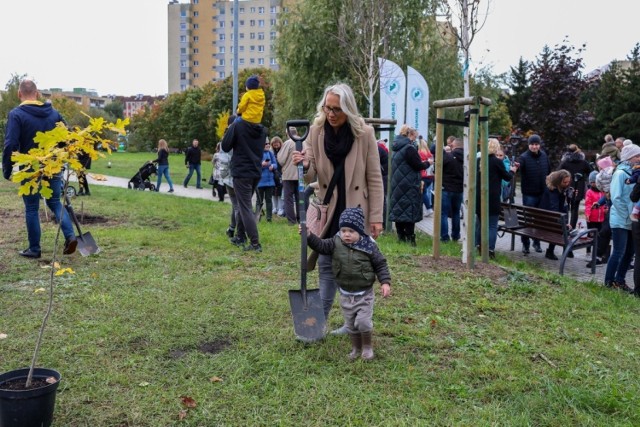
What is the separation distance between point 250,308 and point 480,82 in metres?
33.7

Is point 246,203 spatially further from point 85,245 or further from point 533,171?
point 533,171

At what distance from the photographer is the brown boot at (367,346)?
4375 mm

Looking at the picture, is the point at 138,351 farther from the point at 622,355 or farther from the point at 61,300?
the point at 622,355

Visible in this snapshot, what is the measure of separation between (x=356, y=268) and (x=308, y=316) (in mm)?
731

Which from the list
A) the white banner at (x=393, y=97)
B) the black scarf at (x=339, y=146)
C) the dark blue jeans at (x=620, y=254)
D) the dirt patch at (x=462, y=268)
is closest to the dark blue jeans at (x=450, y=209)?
the dirt patch at (x=462, y=268)

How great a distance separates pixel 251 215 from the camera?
838 cm

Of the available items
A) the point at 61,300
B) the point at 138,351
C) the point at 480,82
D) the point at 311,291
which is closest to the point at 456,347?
the point at 311,291

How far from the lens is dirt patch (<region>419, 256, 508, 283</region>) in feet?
23.8

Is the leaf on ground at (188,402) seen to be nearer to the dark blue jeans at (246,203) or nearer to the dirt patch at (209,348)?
the dirt patch at (209,348)

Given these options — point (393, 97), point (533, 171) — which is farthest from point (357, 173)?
point (393, 97)

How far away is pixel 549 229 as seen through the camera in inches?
368

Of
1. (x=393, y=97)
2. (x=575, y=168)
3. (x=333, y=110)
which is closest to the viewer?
(x=333, y=110)

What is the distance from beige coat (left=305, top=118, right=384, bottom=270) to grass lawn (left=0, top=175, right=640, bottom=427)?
3.54ft

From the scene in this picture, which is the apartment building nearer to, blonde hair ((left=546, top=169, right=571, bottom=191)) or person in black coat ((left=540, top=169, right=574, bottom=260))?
person in black coat ((left=540, top=169, right=574, bottom=260))
